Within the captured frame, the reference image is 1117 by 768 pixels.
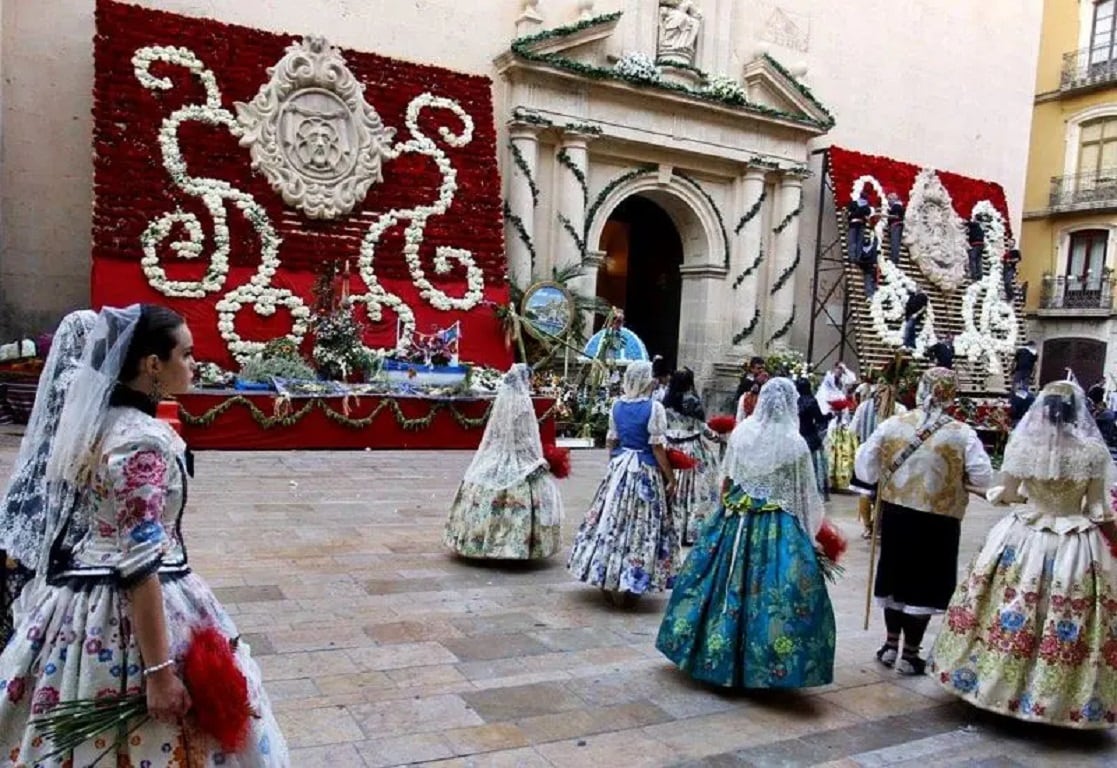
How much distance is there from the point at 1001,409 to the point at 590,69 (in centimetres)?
982

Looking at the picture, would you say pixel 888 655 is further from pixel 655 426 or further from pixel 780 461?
pixel 655 426

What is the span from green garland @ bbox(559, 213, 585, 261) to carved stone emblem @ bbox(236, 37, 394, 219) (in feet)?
10.6

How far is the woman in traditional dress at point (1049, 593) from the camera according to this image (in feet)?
12.0

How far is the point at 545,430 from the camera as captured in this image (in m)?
11.9

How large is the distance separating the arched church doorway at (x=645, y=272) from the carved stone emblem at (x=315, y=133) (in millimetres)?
5945

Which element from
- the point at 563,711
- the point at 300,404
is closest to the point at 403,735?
the point at 563,711

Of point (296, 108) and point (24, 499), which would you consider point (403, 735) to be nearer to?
point (24, 499)

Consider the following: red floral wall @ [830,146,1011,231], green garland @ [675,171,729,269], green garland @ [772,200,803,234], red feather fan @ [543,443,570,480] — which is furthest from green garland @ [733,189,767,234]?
red feather fan @ [543,443,570,480]

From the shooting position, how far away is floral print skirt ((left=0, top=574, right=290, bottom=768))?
2113 mm

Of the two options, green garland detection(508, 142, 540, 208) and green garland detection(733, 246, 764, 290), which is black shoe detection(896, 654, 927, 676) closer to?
green garland detection(508, 142, 540, 208)

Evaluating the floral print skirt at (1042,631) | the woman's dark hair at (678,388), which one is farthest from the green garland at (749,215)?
the floral print skirt at (1042,631)

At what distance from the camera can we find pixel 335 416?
413 inches

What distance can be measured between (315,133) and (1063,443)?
11139 mm

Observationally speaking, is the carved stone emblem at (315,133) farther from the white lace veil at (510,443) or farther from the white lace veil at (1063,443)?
the white lace veil at (1063,443)
